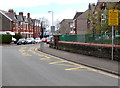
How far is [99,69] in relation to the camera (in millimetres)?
11047

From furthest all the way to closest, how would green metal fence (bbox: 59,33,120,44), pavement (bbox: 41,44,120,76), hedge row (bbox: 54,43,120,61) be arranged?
1. green metal fence (bbox: 59,33,120,44)
2. hedge row (bbox: 54,43,120,61)
3. pavement (bbox: 41,44,120,76)

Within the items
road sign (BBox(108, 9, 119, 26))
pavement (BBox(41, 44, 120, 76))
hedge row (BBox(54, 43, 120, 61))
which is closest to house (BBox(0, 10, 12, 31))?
hedge row (BBox(54, 43, 120, 61))

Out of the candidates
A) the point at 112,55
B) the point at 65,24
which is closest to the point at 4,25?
the point at 65,24

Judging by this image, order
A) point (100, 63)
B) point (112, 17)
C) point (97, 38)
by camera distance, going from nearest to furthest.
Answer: point (100, 63) → point (112, 17) → point (97, 38)

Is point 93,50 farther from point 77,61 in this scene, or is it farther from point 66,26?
point 66,26

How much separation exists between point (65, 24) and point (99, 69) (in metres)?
96.6

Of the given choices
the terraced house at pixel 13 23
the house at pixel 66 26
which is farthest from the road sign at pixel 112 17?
the house at pixel 66 26

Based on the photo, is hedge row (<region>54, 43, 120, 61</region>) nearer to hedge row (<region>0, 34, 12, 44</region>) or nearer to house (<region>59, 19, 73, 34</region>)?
hedge row (<region>0, 34, 12, 44</region>)

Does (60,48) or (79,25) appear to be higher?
(79,25)

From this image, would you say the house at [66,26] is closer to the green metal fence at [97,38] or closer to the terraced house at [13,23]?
the terraced house at [13,23]

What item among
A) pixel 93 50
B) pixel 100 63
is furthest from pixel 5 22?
pixel 100 63

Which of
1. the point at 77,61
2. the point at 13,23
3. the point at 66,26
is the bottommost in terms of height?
the point at 77,61

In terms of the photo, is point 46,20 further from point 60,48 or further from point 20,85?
point 20,85

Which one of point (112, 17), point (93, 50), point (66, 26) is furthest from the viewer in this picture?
point (66, 26)
